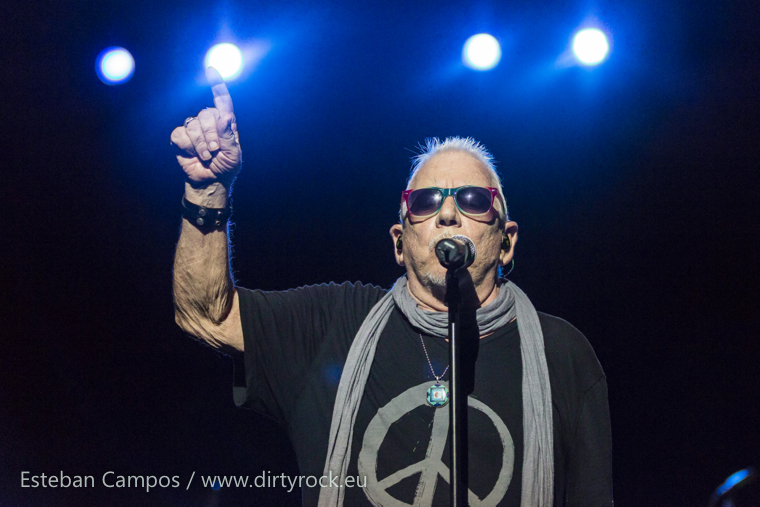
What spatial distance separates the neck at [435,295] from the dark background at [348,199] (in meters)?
1.56

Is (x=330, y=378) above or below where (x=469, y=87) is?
below

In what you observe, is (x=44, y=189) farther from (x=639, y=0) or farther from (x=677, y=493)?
(x=677, y=493)

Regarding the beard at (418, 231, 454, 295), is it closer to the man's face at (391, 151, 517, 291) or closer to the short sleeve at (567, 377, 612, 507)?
the man's face at (391, 151, 517, 291)

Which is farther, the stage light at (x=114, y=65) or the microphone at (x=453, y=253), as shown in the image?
the stage light at (x=114, y=65)

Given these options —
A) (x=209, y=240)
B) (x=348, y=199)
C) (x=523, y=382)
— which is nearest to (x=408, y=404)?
(x=523, y=382)

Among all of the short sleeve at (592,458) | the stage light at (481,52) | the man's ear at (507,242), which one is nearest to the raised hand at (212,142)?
the man's ear at (507,242)

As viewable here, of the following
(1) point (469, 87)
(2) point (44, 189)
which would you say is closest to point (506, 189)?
(1) point (469, 87)

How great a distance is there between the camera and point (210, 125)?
1881mm

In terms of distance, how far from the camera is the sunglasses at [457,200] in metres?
2.31

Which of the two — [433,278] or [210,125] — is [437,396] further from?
[210,125]

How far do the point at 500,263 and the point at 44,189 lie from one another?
3.05m

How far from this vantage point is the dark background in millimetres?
3545

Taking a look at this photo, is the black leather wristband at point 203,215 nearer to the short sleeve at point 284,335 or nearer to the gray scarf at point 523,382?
the short sleeve at point 284,335

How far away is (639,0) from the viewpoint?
3.58 meters
